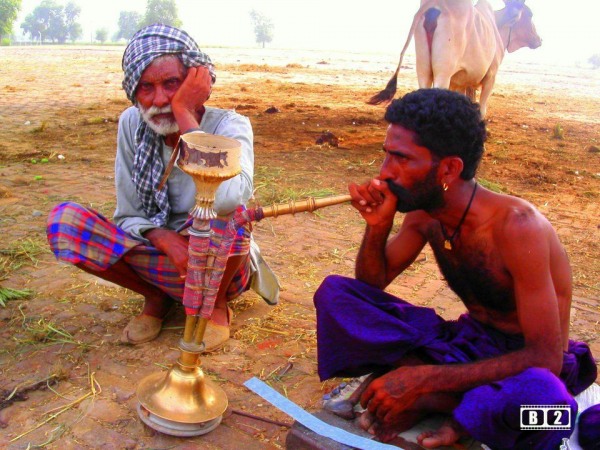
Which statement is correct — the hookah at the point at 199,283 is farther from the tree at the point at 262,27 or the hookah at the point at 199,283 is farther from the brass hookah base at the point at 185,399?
the tree at the point at 262,27

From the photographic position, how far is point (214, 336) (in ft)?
10.0

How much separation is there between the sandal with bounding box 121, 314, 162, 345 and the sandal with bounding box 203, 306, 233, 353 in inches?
10.5

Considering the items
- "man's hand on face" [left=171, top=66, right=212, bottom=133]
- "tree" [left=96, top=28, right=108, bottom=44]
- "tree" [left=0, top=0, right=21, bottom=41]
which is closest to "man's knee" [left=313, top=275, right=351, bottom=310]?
"man's hand on face" [left=171, top=66, right=212, bottom=133]

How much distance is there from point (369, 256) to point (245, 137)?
2.93ft

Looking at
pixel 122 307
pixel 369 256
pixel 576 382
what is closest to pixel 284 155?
pixel 122 307

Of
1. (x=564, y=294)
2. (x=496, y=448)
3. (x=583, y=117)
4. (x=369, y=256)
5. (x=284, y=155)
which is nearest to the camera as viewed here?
(x=496, y=448)

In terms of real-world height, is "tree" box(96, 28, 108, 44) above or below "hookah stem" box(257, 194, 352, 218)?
below

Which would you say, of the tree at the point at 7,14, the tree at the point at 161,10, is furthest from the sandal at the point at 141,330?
the tree at the point at 161,10

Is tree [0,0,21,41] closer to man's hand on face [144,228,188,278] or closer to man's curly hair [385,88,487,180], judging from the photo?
man's hand on face [144,228,188,278]

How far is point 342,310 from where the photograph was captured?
92.0 inches

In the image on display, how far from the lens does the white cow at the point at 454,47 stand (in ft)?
24.2

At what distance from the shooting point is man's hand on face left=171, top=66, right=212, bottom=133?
2777 mm

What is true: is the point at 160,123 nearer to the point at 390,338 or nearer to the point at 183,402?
the point at 183,402

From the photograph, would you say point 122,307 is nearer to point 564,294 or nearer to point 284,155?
point 564,294
